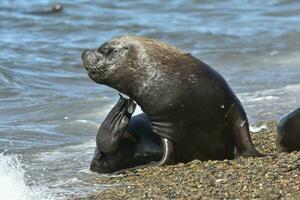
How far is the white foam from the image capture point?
6.42 m

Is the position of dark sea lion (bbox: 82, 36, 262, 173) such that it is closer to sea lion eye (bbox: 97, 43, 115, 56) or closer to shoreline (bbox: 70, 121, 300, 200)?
shoreline (bbox: 70, 121, 300, 200)

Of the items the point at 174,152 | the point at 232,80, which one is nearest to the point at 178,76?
the point at 174,152

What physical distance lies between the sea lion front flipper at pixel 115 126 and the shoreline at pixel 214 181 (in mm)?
375

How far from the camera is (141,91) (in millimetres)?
7180

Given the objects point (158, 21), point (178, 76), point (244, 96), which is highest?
point (178, 76)

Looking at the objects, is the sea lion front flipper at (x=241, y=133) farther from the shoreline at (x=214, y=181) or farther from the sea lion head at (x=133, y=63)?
the sea lion head at (x=133, y=63)

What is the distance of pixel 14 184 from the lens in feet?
22.1

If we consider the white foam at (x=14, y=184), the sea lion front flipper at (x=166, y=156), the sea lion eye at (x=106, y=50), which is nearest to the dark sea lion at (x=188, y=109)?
the sea lion front flipper at (x=166, y=156)

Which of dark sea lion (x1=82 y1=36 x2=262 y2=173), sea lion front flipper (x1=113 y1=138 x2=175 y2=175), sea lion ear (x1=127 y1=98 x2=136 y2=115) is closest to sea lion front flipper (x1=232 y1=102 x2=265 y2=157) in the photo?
dark sea lion (x1=82 y1=36 x2=262 y2=173)

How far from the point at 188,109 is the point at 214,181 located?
39.7 inches

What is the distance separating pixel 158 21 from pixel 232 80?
8.77 meters

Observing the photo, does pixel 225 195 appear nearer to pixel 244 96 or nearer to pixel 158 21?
pixel 244 96

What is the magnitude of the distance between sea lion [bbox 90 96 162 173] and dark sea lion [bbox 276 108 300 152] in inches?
36.1

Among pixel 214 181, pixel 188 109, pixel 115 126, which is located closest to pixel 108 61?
pixel 115 126
